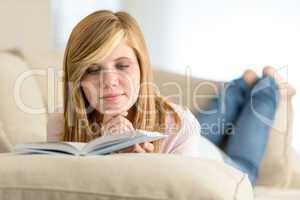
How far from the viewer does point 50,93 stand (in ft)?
5.87

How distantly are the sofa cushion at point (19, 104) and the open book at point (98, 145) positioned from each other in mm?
420

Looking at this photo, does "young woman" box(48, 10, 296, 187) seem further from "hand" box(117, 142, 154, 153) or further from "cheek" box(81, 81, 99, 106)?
"hand" box(117, 142, 154, 153)

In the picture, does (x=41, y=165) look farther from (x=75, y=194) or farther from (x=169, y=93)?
(x=169, y=93)

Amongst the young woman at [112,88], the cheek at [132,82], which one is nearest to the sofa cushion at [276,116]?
the young woman at [112,88]

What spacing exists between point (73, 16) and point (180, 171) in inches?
76.5

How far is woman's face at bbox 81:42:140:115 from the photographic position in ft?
4.11

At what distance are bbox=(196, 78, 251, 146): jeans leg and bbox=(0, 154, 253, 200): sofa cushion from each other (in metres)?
1.10

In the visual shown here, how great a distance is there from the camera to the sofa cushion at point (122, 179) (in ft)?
2.71

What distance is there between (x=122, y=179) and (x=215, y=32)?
193 centimetres

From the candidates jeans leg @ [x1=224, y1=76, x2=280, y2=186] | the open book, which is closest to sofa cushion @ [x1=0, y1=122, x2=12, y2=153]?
the open book

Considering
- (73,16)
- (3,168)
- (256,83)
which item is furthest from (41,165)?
(73,16)

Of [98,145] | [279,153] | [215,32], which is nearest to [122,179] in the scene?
[98,145]

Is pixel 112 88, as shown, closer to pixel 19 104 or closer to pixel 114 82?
pixel 114 82

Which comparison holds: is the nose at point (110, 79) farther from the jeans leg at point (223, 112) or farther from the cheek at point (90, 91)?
the jeans leg at point (223, 112)
